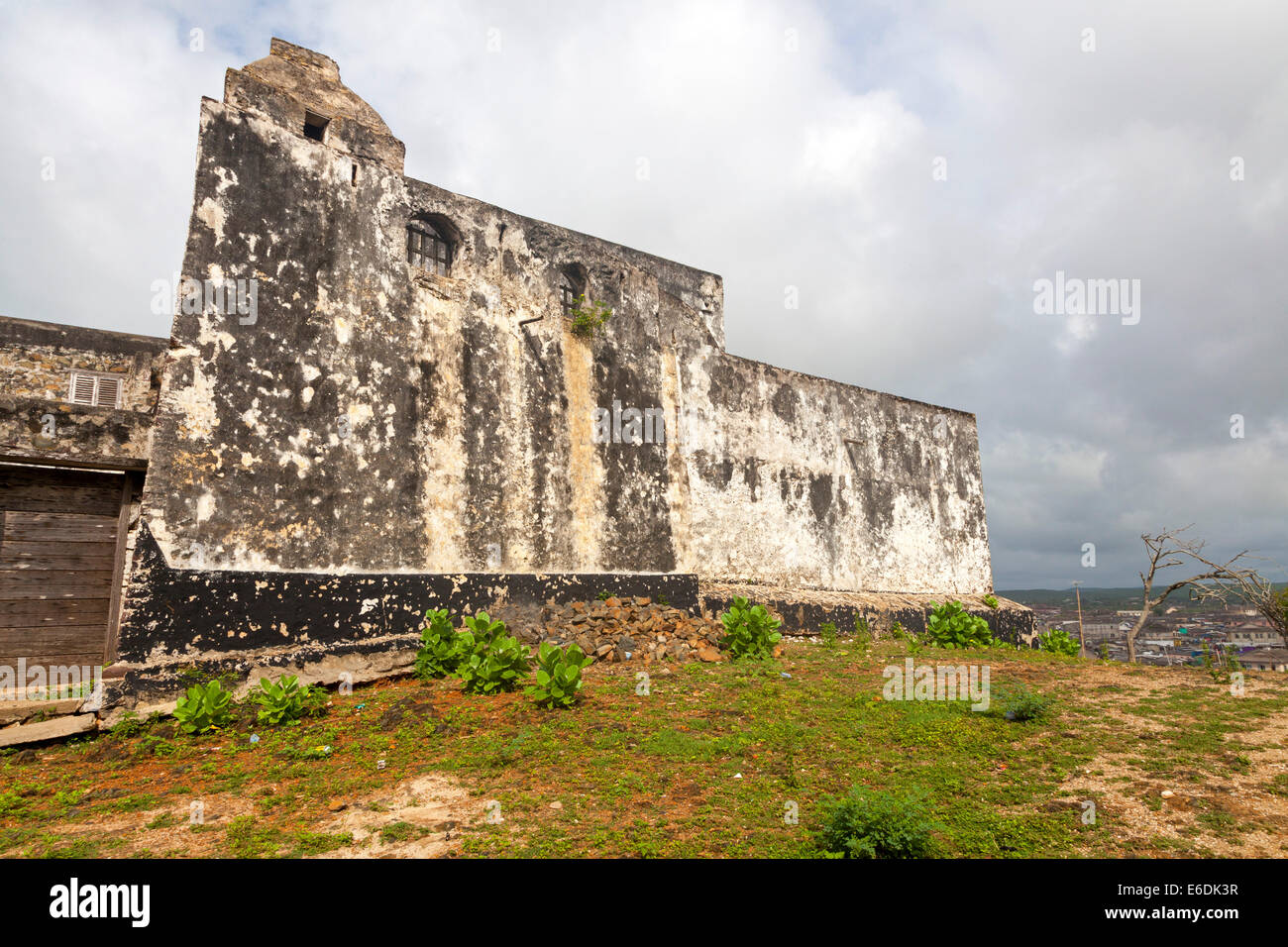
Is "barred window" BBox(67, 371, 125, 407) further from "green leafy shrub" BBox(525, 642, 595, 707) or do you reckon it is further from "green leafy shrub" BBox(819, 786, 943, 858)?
"green leafy shrub" BBox(819, 786, 943, 858)

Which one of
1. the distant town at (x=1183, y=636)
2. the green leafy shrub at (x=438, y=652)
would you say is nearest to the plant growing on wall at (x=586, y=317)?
the green leafy shrub at (x=438, y=652)

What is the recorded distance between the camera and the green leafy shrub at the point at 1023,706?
600 cm

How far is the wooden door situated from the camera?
7004 mm

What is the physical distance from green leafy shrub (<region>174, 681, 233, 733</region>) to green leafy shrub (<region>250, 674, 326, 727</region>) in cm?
27

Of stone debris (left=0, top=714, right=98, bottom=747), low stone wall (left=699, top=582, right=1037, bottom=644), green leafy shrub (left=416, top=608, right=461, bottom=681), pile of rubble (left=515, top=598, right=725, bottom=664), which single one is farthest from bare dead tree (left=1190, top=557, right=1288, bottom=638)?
stone debris (left=0, top=714, right=98, bottom=747)

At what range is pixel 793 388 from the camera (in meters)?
13.6

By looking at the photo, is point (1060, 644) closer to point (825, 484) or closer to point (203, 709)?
point (825, 484)

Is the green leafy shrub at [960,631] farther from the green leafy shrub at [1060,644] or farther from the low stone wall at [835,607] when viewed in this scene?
the green leafy shrub at [1060,644]

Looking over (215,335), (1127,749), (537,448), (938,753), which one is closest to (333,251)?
(215,335)

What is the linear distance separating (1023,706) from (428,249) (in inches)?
328

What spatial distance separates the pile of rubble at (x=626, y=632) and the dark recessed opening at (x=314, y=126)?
6411 mm

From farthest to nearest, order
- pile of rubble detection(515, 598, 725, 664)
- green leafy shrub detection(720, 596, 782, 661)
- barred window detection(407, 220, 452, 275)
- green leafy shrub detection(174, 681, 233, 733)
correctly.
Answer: green leafy shrub detection(720, 596, 782, 661)
barred window detection(407, 220, 452, 275)
pile of rubble detection(515, 598, 725, 664)
green leafy shrub detection(174, 681, 233, 733)

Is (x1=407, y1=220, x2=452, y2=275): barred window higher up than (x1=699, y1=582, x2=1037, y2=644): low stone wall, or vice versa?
(x1=407, y1=220, x2=452, y2=275): barred window
